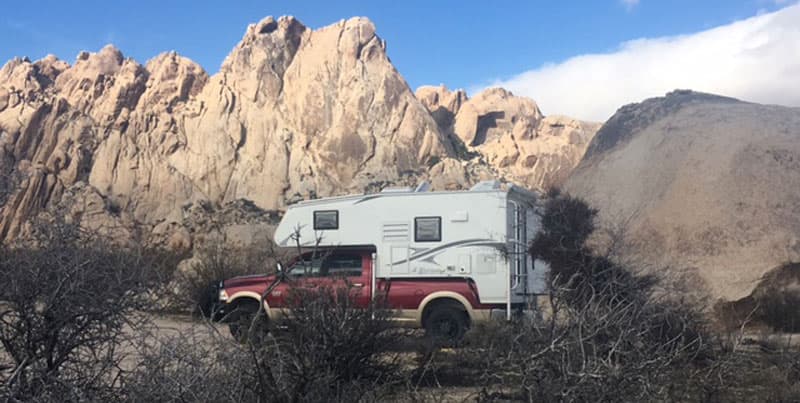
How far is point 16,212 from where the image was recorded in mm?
38625

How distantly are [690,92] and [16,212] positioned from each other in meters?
36.9

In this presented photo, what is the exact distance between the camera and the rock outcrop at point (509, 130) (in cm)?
5247

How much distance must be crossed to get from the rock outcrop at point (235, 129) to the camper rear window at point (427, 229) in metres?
27.6

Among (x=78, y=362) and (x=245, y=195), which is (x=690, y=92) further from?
(x=245, y=195)

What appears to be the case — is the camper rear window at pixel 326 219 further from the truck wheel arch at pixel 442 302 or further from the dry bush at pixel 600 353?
the dry bush at pixel 600 353

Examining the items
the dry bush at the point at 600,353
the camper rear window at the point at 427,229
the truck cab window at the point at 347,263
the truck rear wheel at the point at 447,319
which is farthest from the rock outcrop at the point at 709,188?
the truck cab window at the point at 347,263

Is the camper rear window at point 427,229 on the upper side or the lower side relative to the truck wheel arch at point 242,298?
upper

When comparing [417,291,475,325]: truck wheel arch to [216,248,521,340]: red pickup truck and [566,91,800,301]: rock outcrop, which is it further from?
[566,91,800,301]: rock outcrop

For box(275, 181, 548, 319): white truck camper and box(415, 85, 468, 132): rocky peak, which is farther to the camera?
box(415, 85, 468, 132): rocky peak

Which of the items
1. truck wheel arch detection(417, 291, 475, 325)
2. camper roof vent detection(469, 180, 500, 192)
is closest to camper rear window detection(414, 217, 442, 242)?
camper roof vent detection(469, 180, 500, 192)

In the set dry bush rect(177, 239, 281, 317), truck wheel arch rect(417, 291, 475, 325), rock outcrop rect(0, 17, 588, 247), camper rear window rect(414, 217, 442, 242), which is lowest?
truck wheel arch rect(417, 291, 475, 325)

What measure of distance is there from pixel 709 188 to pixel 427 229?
17.1 feet

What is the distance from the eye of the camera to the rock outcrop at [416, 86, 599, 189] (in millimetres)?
52469

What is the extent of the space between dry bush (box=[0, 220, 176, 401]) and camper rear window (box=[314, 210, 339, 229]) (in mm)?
8685
